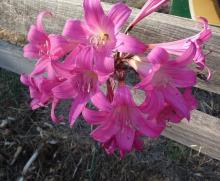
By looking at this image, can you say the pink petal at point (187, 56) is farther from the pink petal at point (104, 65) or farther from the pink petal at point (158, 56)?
the pink petal at point (104, 65)

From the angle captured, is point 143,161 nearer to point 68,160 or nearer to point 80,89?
point 68,160

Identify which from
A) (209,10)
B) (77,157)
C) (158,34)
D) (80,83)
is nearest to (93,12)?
(80,83)

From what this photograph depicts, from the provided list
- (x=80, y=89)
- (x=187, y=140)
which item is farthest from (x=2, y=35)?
(x=80, y=89)

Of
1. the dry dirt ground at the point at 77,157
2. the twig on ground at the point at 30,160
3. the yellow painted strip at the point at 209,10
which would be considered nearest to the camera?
the yellow painted strip at the point at 209,10

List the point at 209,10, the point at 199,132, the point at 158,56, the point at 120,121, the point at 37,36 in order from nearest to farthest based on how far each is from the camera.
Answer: the point at 158,56
the point at 120,121
the point at 37,36
the point at 209,10
the point at 199,132

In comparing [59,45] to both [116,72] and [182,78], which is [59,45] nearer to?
[116,72]

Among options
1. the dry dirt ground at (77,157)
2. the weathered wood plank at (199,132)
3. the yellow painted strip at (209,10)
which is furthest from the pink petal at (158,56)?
the dry dirt ground at (77,157)

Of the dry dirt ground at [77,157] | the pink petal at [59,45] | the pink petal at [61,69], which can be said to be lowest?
the dry dirt ground at [77,157]

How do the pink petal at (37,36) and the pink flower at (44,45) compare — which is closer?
the pink flower at (44,45)
